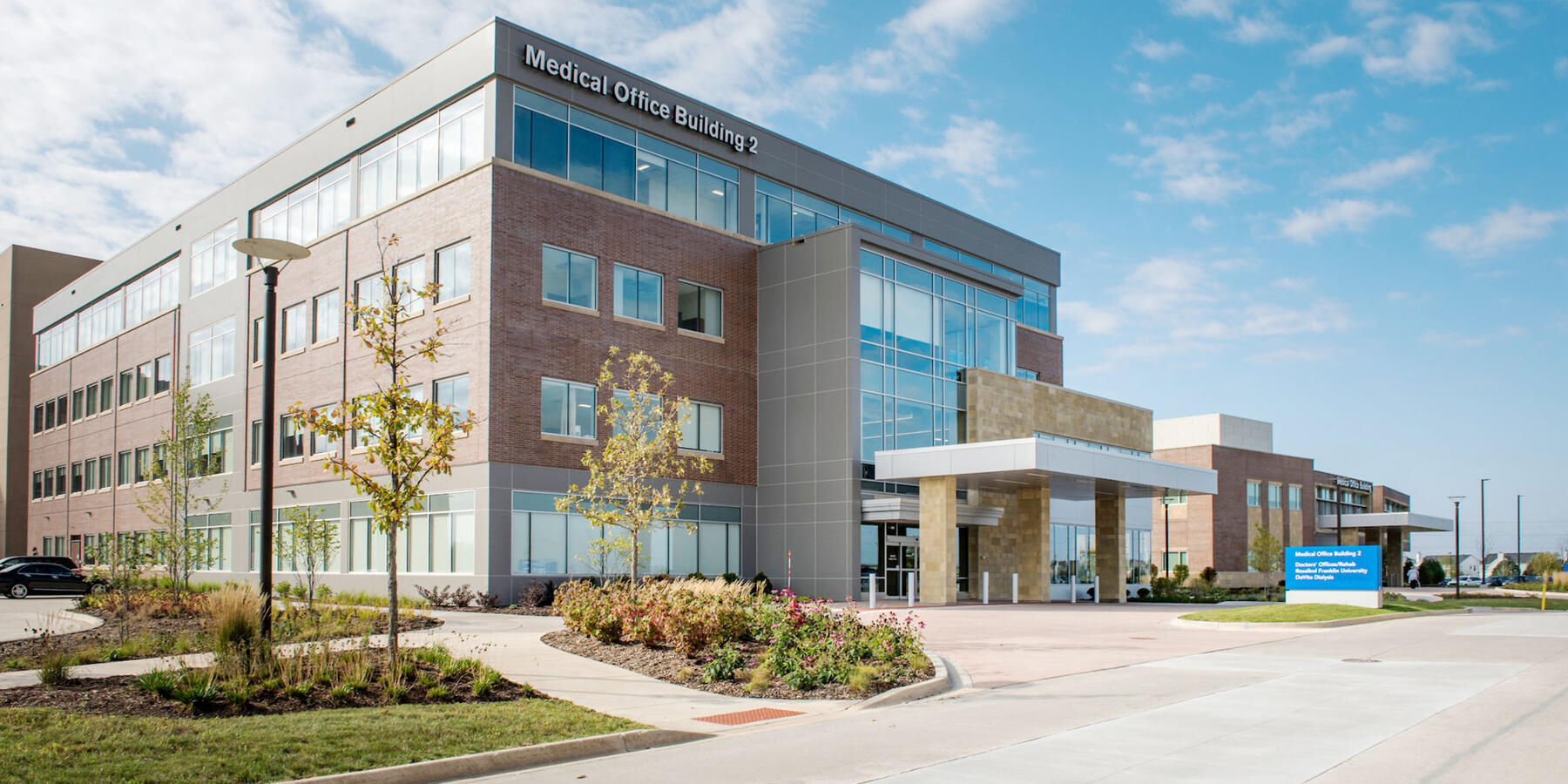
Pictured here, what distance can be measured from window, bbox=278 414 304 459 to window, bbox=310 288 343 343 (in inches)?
131

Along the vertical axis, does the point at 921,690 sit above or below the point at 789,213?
below

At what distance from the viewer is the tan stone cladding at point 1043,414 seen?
45438 mm

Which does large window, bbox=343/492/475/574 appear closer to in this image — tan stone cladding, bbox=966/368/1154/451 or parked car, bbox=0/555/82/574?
parked car, bbox=0/555/82/574

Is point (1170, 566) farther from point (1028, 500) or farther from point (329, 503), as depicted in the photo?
point (329, 503)

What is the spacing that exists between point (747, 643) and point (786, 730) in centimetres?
684

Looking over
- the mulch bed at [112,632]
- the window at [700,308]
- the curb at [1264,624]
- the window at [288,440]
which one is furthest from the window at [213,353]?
the curb at [1264,624]

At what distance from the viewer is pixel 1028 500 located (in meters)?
45.4

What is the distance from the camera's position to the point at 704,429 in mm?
40375

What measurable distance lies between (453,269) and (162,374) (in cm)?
2685

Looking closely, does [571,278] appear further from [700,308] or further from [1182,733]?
A: [1182,733]

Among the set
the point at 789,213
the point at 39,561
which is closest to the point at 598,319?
the point at 789,213

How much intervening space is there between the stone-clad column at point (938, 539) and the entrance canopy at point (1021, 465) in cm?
63

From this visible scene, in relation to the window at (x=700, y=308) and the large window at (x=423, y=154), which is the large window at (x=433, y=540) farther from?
the large window at (x=423, y=154)

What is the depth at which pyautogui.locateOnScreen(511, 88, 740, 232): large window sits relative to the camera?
36.2 metres
